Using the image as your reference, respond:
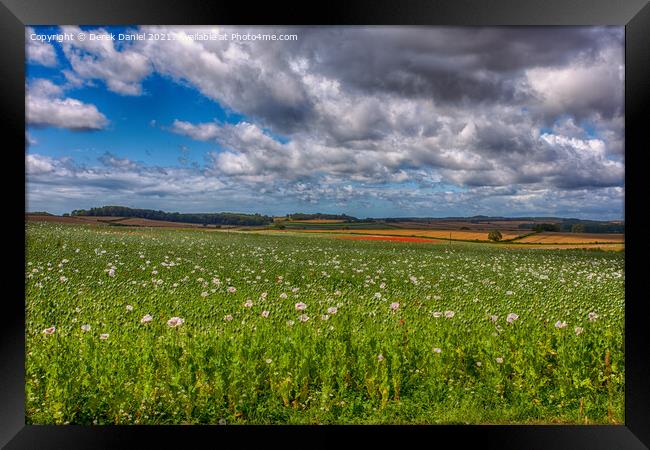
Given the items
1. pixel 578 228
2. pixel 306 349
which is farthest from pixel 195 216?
pixel 578 228

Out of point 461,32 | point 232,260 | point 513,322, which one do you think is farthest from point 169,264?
point 461,32

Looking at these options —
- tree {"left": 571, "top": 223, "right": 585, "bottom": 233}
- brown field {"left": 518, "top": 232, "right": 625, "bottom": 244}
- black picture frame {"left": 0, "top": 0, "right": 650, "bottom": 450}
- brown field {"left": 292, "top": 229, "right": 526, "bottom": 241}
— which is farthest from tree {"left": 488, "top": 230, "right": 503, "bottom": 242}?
black picture frame {"left": 0, "top": 0, "right": 650, "bottom": 450}

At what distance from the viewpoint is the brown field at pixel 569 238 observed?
5.99 meters

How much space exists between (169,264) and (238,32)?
330 centimetres

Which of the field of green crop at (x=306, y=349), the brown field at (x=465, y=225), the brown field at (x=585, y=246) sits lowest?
the field of green crop at (x=306, y=349)

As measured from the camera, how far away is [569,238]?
21.5 feet

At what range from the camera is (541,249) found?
7547 mm

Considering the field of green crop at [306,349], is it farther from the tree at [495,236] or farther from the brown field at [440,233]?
the tree at [495,236]
